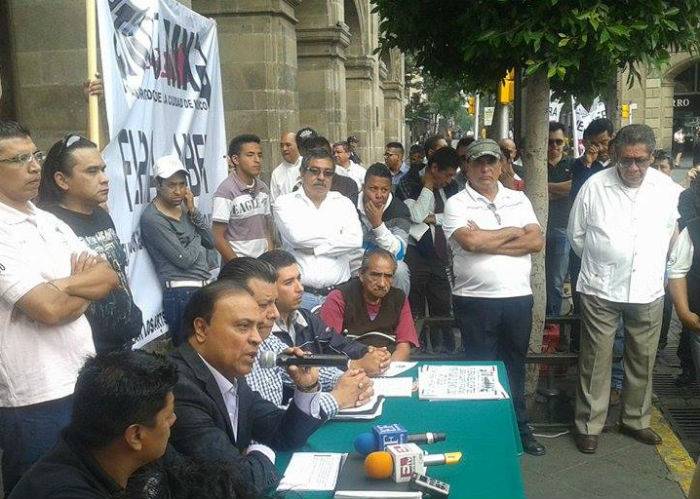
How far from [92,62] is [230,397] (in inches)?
70.4

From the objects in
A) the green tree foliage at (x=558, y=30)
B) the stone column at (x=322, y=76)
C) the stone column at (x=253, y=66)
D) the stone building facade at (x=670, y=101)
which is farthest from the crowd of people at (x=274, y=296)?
the stone building facade at (x=670, y=101)

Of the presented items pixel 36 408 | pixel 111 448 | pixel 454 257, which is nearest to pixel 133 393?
pixel 111 448

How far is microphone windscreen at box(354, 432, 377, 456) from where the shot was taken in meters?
2.87

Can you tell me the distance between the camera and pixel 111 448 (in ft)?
6.91

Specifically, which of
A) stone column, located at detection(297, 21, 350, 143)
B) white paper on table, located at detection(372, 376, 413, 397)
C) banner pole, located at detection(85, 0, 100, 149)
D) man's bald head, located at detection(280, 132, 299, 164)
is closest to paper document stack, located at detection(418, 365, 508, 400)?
white paper on table, located at detection(372, 376, 413, 397)

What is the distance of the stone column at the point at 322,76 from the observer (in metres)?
13.3

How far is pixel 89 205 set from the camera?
3.62m

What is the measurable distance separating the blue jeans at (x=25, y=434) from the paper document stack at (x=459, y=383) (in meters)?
1.59

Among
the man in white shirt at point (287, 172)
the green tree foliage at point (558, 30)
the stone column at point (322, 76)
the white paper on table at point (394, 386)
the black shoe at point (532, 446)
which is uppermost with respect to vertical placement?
the stone column at point (322, 76)

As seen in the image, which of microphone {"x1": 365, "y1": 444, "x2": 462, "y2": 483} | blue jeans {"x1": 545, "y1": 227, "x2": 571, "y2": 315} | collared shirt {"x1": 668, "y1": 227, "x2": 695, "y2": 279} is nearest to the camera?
microphone {"x1": 365, "y1": 444, "x2": 462, "y2": 483}

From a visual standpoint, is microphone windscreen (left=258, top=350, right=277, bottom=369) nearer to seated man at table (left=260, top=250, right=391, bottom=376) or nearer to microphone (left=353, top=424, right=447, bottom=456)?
microphone (left=353, top=424, right=447, bottom=456)

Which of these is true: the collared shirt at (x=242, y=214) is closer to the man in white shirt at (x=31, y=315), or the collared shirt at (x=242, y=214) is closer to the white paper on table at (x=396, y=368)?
the white paper on table at (x=396, y=368)

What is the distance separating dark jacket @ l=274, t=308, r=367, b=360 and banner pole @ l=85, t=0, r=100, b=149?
1360 mm

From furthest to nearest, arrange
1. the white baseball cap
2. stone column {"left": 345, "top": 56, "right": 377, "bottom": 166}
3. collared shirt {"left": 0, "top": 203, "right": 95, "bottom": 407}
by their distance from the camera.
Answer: stone column {"left": 345, "top": 56, "right": 377, "bottom": 166}, the white baseball cap, collared shirt {"left": 0, "top": 203, "right": 95, "bottom": 407}
